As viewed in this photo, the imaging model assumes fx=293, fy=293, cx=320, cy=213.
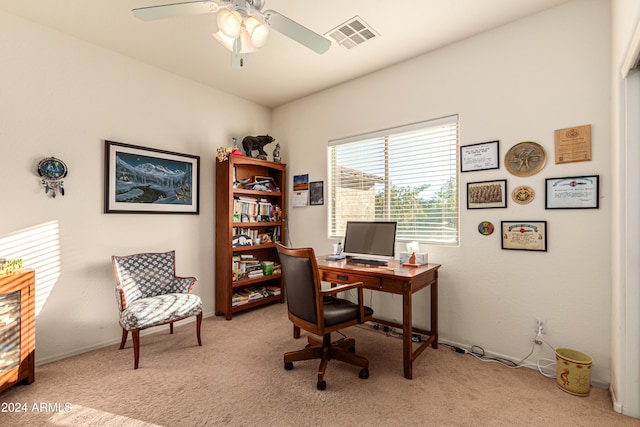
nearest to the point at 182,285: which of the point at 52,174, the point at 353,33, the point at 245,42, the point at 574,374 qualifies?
the point at 52,174

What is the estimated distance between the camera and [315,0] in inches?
86.6

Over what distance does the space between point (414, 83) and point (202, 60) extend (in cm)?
221

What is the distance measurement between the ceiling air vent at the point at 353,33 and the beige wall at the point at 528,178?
0.62 m

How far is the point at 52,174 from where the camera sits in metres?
2.48

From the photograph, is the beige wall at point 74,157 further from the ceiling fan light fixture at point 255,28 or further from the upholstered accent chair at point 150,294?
the ceiling fan light fixture at point 255,28

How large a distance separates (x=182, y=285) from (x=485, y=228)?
2.93 m

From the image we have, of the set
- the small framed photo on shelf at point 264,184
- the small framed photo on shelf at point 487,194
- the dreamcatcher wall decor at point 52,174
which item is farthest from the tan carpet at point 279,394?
the small framed photo on shelf at point 264,184

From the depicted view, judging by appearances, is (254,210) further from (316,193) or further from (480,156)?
(480,156)

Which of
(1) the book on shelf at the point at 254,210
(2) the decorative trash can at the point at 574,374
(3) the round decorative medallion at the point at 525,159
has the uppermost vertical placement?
(3) the round decorative medallion at the point at 525,159

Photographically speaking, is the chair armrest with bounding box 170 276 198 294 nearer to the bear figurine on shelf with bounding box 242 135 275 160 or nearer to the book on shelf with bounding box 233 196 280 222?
the book on shelf with bounding box 233 196 280 222

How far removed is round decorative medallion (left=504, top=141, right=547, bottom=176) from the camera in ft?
7.57

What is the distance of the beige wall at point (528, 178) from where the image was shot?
210cm

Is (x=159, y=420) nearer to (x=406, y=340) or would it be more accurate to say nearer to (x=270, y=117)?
(x=406, y=340)

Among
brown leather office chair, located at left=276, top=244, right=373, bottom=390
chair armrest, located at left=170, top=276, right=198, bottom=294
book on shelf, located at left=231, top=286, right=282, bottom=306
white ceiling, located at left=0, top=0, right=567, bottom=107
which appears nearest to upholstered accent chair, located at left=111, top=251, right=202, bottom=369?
chair armrest, located at left=170, top=276, right=198, bottom=294
